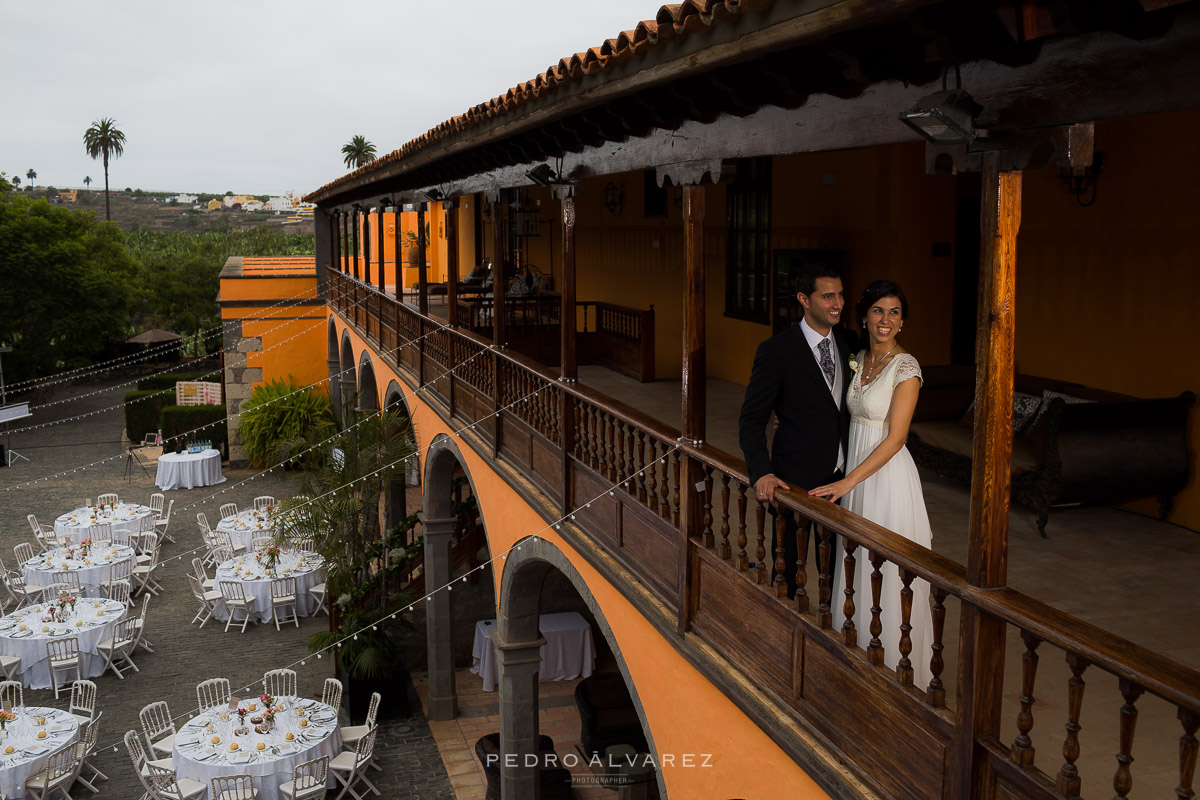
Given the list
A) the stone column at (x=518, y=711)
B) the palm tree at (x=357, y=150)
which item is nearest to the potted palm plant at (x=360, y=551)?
the stone column at (x=518, y=711)

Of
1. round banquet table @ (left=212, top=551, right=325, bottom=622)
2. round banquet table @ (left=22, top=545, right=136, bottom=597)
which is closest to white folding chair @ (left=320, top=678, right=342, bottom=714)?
round banquet table @ (left=212, top=551, right=325, bottom=622)

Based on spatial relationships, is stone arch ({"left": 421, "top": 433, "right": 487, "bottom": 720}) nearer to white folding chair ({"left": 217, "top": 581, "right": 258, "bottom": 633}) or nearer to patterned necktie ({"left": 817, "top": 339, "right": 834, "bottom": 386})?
white folding chair ({"left": 217, "top": 581, "right": 258, "bottom": 633})

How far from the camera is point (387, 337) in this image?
17.9 metres

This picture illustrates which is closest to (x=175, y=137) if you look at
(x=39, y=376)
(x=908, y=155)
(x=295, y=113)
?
(x=295, y=113)

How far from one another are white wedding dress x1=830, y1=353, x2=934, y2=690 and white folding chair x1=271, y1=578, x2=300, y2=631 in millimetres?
15084

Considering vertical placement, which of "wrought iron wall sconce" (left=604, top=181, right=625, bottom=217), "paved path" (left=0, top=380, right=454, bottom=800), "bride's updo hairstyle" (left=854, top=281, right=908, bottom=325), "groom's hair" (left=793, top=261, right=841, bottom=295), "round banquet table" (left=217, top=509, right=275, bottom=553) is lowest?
"paved path" (left=0, top=380, right=454, bottom=800)

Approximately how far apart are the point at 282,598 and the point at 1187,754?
17104 mm

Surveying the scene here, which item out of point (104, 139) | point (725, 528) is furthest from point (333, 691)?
point (104, 139)

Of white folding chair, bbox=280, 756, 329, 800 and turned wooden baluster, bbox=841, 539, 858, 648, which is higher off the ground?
turned wooden baluster, bbox=841, 539, 858, 648

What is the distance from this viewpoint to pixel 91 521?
70.0ft

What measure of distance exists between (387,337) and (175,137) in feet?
364

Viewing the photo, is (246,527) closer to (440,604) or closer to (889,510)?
(440,604)

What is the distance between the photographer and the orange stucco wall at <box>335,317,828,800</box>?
4660mm

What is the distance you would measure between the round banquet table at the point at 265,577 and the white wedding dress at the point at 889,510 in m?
14.6
